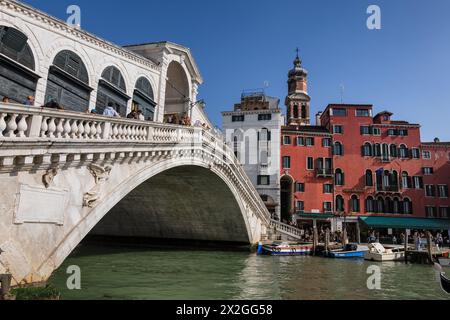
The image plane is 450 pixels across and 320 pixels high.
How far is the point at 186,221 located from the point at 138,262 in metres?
7.10

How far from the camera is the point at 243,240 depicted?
75.7 ft

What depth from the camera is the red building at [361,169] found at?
104 feet

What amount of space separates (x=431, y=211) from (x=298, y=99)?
778 inches

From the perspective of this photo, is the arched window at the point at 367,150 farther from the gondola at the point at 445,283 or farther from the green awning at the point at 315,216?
the gondola at the point at 445,283

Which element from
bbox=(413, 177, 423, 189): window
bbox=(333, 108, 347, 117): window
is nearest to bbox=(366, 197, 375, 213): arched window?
bbox=(413, 177, 423, 189): window

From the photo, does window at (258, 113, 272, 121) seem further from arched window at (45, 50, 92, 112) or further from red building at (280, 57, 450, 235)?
arched window at (45, 50, 92, 112)

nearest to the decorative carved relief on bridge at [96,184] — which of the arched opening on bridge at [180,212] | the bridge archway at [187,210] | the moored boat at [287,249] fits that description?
the bridge archway at [187,210]

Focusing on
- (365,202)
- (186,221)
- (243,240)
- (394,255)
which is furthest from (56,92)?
(365,202)

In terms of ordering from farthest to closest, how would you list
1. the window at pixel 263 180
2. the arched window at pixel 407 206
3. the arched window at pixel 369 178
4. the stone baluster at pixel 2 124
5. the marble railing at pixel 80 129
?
the arched window at pixel 369 178
the window at pixel 263 180
the arched window at pixel 407 206
the marble railing at pixel 80 129
the stone baluster at pixel 2 124

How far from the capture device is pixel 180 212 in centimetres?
2122

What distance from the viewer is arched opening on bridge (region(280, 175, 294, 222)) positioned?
32.0 metres

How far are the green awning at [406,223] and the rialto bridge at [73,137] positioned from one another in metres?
18.1
